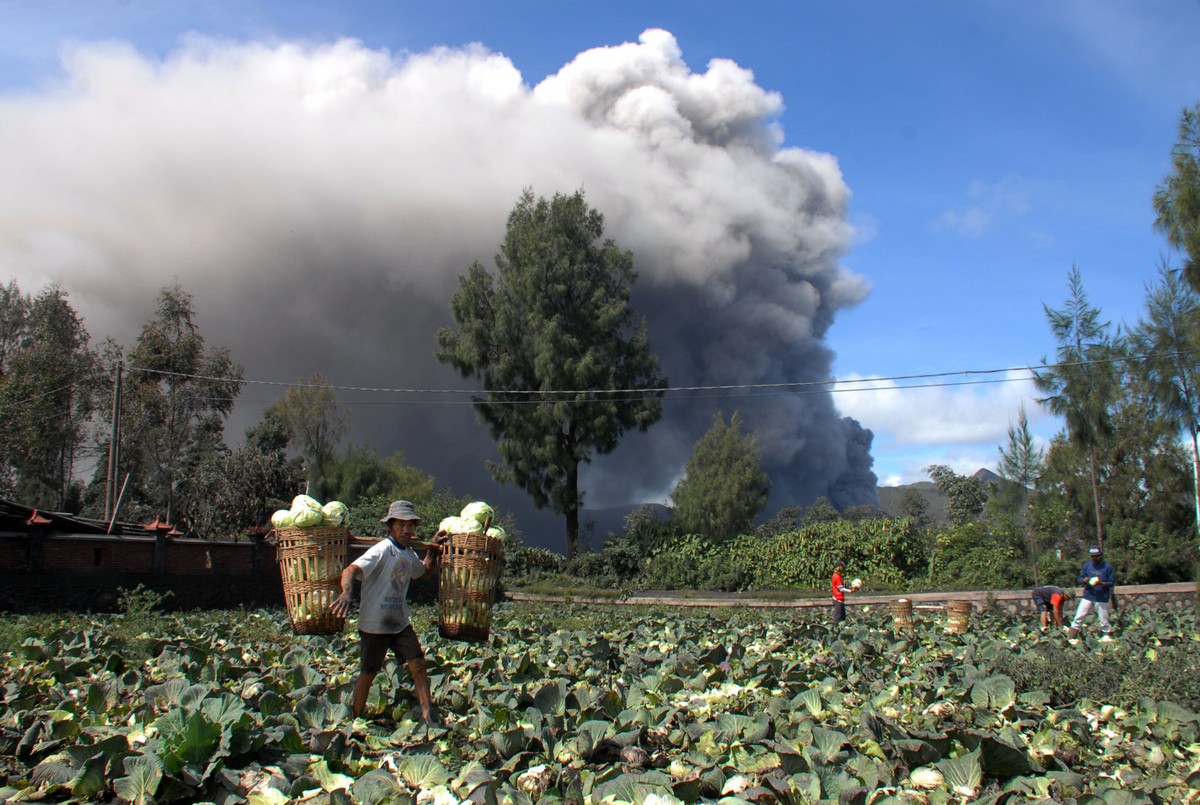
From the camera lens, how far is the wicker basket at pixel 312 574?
7.10 m

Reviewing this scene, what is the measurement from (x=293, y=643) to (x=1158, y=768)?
7910mm

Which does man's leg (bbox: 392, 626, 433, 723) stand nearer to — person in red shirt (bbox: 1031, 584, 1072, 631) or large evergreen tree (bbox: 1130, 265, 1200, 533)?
person in red shirt (bbox: 1031, 584, 1072, 631)

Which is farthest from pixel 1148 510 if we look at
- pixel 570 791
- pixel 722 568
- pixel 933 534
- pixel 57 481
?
pixel 57 481

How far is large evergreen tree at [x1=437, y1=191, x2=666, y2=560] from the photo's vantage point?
34125 mm

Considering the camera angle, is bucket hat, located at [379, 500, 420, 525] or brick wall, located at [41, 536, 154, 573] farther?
brick wall, located at [41, 536, 154, 573]

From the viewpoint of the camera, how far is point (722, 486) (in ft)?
108

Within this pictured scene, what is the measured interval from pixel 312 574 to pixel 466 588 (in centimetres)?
121

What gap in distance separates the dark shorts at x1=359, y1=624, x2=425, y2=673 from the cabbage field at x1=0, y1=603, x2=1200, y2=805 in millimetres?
286

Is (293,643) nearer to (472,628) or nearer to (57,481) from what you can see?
(472,628)

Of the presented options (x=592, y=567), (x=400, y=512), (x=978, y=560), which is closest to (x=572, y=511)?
(x=592, y=567)

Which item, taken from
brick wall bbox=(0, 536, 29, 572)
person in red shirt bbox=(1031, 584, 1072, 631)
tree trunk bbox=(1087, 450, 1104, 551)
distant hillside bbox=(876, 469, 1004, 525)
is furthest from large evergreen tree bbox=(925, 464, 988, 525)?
brick wall bbox=(0, 536, 29, 572)

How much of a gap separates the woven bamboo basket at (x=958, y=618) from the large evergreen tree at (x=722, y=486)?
1822 centimetres

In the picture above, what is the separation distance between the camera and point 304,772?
459 centimetres

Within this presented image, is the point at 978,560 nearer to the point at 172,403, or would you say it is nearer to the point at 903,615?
the point at 903,615
